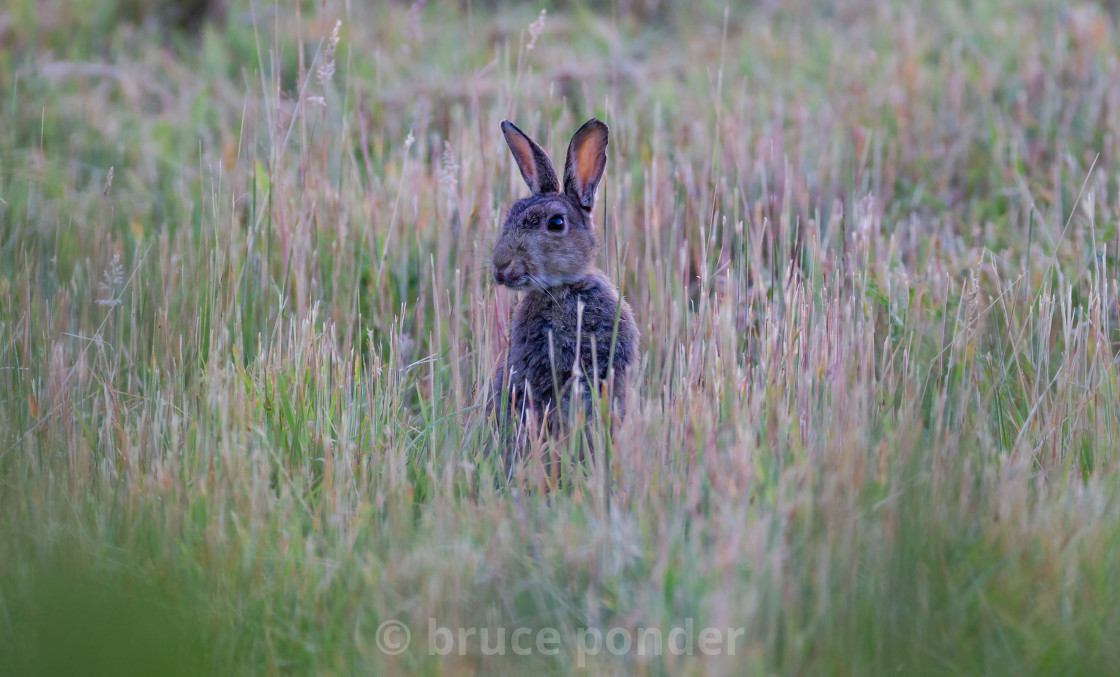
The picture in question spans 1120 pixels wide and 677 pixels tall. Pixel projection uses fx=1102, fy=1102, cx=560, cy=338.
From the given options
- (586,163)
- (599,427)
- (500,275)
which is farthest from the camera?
(586,163)

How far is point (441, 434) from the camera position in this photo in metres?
3.79

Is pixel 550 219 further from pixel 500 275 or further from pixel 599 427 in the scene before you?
pixel 599 427

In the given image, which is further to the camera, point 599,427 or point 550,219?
point 550,219

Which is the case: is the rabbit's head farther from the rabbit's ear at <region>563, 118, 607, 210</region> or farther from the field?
the field

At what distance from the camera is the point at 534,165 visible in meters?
4.28

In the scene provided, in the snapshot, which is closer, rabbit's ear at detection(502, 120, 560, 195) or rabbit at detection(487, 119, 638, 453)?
rabbit at detection(487, 119, 638, 453)

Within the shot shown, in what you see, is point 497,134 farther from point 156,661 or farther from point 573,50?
point 156,661

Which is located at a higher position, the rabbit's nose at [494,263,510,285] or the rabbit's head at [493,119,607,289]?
the rabbit's head at [493,119,607,289]

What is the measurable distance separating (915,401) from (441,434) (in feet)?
5.12

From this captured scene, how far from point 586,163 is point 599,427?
1.29m

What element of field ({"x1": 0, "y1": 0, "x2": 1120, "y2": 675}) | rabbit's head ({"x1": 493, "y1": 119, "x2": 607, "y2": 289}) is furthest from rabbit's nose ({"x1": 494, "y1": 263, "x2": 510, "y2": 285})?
field ({"x1": 0, "y1": 0, "x2": 1120, "y2": 675})

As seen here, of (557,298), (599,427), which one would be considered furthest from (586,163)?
(599,427)

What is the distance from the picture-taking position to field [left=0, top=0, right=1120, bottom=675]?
2441mm

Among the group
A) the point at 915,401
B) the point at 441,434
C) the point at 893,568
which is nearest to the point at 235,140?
the point at 441,434
